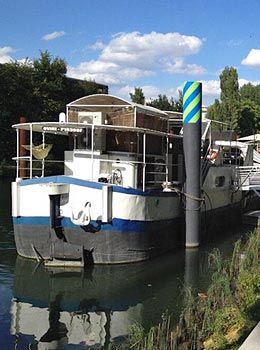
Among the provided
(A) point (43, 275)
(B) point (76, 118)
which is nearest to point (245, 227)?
(B) point (76, 118)

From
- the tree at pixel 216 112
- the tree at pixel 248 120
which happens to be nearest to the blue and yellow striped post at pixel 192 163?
the tree at pixel 216 112

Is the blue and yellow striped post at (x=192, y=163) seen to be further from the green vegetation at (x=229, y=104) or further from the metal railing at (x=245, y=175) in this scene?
the green vegetation at (x=229, y=104)

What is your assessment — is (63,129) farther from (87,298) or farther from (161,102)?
(161,102)

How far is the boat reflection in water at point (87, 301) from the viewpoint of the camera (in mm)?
9922

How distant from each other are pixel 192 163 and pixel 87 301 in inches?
264

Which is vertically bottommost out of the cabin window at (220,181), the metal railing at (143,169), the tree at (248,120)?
the cabin window at (220,181)

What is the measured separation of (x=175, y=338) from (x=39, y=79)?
46715mm

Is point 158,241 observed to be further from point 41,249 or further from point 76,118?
point 76,118

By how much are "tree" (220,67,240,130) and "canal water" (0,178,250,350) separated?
45428 millimetres

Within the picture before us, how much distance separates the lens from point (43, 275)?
1430 cm

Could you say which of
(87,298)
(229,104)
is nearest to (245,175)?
(87,298)

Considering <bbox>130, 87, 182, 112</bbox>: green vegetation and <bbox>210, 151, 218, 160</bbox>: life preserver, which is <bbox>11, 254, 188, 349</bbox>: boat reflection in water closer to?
<bbox>210, 151, 218, 160</bbox>: life preserver

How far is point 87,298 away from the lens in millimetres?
12398

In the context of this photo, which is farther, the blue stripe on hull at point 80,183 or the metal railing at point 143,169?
the metal railing at point 143,169
